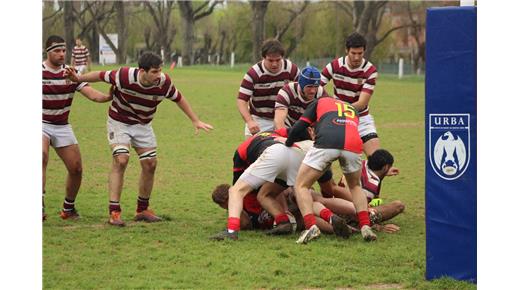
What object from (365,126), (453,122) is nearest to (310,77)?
(365,126)

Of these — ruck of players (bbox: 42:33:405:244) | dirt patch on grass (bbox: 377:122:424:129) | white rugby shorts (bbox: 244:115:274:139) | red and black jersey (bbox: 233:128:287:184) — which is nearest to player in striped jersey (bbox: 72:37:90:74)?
dirt patch on grass (bbox: 377:122:424:129)

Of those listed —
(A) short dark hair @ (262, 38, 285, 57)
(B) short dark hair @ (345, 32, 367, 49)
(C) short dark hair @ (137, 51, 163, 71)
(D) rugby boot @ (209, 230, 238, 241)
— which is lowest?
(D) rugby boot @ (209, 230, 238, 241)

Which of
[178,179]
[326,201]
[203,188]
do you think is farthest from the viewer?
[178,179]

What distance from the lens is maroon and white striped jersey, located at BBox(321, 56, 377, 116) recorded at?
369 inches

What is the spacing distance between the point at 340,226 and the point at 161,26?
5885 cm

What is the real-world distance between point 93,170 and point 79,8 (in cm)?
4631

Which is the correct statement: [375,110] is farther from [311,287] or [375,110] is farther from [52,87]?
[311,287]

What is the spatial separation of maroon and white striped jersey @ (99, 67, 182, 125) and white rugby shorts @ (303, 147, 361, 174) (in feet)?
6.04

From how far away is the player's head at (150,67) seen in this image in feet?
27.1

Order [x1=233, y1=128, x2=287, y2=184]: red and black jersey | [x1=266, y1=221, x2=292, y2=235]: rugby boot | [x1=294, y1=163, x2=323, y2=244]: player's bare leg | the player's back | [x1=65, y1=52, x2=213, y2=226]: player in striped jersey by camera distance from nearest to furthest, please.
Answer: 1. the player's back
2. [x1=294, y1=163, x2=323, y2=244]: player's bare leg
3. [x1=266, y1=221, x2=292, y2=235]: rugby boot
4. [x1=233, y1=128, x2=287, y2=184]: red and black jersey
5. [x1=65, y1=52, x2=213, y2=226]: player in striped jersey

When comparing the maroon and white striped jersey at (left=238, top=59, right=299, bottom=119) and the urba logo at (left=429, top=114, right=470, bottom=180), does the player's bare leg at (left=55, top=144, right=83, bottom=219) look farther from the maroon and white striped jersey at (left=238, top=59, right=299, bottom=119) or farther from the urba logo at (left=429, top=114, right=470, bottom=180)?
the urba logo at (left=429, top=114, right=470, bottom=180)

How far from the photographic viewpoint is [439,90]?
5.75m

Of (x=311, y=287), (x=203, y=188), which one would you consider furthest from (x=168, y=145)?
(x=311, y=287)

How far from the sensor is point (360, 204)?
764 cm
